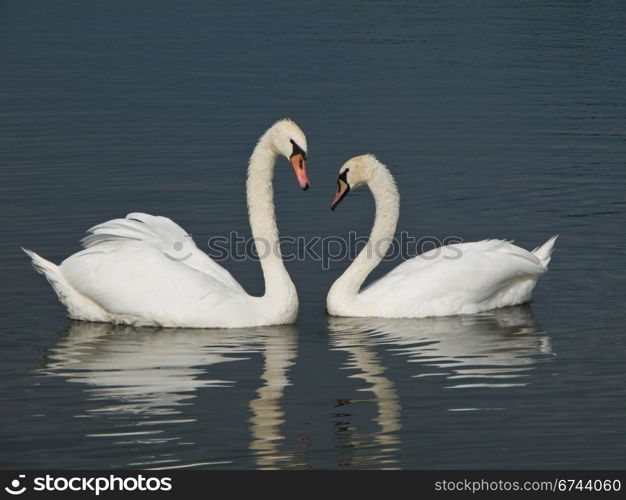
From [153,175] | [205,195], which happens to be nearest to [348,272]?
[205,195]

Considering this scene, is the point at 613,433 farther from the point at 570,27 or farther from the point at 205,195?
the point at 570,27

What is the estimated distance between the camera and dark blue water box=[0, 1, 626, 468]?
9116mm

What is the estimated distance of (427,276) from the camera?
40.8 ft

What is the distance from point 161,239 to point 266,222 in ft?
3.06

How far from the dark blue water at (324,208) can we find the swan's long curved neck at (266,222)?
402 mm

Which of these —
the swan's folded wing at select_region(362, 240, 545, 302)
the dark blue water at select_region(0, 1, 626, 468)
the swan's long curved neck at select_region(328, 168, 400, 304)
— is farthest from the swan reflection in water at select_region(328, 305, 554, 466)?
the swan's long curved neck at select_region(328, 168, 400, 304)

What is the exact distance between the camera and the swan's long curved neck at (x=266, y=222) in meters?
12.2

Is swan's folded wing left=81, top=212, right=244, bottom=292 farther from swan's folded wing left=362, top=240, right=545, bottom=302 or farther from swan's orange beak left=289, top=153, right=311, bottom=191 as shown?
swan's folded wing left=362, top=240, right=545, bottom=302

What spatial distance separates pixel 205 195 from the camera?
53.8 feet

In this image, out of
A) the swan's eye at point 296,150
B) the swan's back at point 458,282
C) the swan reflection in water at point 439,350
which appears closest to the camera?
the swan reflection in water at point 439,350

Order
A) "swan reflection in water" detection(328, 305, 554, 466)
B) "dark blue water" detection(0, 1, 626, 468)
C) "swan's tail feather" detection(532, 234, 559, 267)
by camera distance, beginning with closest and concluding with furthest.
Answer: "dark blue water" detection(0, 1, 626, 468)
"swan reflection in water" detection(328, 305, 554, 466)
"swan's tail feather" detection(532, 234, 559, 267)

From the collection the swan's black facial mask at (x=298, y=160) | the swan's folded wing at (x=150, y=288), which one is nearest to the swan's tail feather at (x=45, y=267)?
the swan's folded wing at (x=150, y=288)

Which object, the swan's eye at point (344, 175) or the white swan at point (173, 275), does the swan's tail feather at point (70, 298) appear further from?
the swan's eye at point (344, 175)

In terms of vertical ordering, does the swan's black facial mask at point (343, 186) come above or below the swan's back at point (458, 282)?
above
